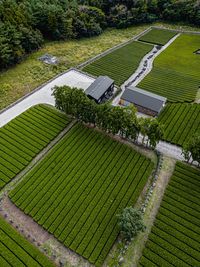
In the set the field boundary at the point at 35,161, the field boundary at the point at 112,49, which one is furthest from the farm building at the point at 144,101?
the field boundary at the point at 112,49

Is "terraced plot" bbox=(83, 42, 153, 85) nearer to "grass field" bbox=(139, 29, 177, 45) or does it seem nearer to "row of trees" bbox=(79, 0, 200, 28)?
"grass field" bbox=(139, 29, 177, 45)

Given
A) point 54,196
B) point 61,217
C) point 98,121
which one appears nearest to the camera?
point 61,217

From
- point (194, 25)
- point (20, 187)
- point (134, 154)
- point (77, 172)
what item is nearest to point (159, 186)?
point (134, 154)

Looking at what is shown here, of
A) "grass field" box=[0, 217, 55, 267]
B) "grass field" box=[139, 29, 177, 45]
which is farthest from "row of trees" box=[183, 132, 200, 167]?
"grass field" box=[139, 29, 177, 45]

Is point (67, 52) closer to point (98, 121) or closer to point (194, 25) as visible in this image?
point (98, 121)

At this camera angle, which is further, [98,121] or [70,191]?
[98,121]

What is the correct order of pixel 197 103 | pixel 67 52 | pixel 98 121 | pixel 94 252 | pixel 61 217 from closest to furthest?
pixel 94 252, pixel 61 217, pixel 98 121, pixel 197 103, pixel 67 52

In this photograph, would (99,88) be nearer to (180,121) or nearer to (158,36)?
(180,121)
